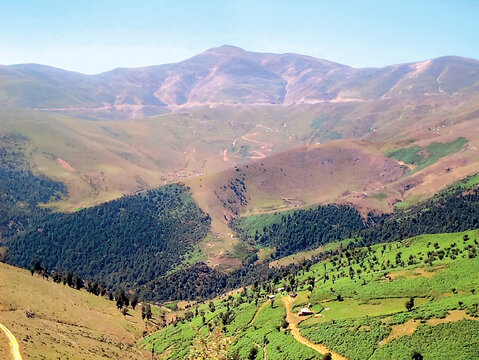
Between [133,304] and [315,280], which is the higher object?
[315,280]

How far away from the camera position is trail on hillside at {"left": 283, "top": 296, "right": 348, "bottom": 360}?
3366 inches

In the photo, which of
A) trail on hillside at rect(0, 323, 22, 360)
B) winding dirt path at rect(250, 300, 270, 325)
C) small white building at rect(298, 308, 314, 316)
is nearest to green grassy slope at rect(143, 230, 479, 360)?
winding dirt path at rect(250, 300, 270, 325)

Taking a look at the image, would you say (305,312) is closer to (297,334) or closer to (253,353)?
(297,334)

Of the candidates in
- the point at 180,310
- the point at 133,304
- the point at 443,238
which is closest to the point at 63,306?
the point at 133,304

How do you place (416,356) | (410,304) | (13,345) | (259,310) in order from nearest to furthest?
(416,356) → (13,345) → (410,304) → (259,310)

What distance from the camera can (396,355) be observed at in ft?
252

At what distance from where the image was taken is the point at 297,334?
99.4 meters

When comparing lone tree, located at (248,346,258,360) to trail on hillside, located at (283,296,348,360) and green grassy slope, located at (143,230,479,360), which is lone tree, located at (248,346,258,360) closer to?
green grassy slope, located at (143,230,479,360)

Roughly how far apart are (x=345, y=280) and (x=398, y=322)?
45.9 metres

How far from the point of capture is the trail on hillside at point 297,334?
281 feet

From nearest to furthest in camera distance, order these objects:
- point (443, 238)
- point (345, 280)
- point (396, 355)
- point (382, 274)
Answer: point (396, 355) → point (382, 274) → point (345, 280) → point (443, 238)

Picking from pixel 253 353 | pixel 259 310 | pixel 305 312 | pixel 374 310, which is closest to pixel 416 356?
pixel 374 310

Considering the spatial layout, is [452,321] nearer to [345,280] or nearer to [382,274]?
[382,274]

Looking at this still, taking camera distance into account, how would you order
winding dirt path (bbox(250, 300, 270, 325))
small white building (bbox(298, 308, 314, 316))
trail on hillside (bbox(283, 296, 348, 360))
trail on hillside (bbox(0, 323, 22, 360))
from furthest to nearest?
1. winding dirt path (bbox(250, 300, 270, 325))
2. small white building (bbox(298, 308, 314, 316))
3. trail on hillside (bbox(283, 296, 348, 360))
4. trail on hillside (bbox(0, 323, 22, 360))
